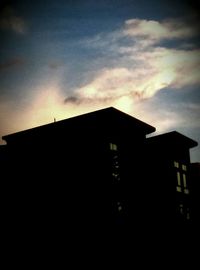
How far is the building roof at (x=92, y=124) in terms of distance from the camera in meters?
19.1

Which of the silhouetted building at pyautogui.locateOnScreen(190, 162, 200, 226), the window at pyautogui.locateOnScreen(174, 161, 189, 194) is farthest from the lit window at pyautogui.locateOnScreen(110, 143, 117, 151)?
the silhouetted building at pyautogui.locateOnScreen(190, 162, 200, 226)

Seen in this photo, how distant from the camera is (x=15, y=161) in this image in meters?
21.1

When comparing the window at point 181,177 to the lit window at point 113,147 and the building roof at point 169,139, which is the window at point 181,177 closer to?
the building roof at point 169,139

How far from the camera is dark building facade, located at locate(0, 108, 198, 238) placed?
18.2 metres

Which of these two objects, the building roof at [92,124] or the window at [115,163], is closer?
the window at [115,163]

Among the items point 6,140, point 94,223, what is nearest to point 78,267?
point 94,223

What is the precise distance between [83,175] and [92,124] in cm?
330

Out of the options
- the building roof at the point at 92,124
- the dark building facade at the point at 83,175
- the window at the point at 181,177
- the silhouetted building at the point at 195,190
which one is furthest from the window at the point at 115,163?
the silhouetted building at the point at 195,190

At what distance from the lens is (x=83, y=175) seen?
18.7m

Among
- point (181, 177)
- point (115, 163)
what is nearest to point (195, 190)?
point (181, 177)

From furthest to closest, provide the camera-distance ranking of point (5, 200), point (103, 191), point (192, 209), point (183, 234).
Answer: point (192, 209) < point (183, 234) < point (5, 200) < point (103, 191)

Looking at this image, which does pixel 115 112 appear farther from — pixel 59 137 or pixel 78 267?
pixel 78 267

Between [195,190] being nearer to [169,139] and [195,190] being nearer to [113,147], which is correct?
[169,139]

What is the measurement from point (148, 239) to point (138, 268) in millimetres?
2398
